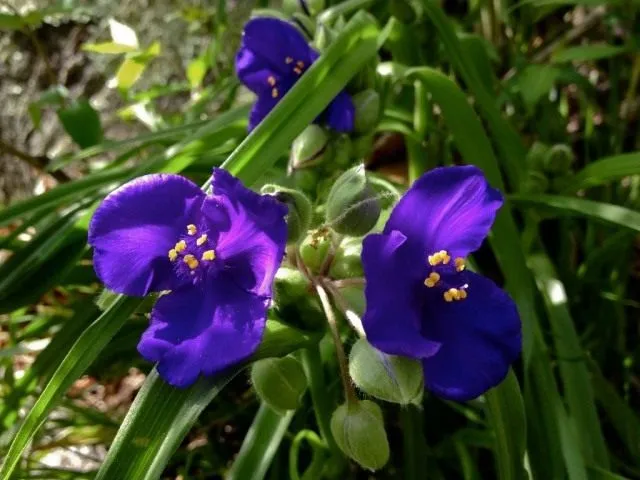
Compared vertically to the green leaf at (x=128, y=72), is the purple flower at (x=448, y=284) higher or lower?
higher

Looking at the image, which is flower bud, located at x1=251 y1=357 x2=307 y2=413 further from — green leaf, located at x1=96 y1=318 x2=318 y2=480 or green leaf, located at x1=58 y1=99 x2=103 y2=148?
green leaf, located at x1=58 y1=99 x2=103 y2=148

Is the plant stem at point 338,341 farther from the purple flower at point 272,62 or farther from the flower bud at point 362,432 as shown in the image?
the purple flower at point 272,62

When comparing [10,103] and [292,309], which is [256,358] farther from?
[10,103]

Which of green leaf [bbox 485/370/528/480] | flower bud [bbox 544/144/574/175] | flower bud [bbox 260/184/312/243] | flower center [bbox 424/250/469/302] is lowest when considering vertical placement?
green leaf [bbox 485/370/528/480]

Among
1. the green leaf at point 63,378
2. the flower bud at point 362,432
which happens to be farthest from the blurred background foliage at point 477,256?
the flower bud at point 362,432

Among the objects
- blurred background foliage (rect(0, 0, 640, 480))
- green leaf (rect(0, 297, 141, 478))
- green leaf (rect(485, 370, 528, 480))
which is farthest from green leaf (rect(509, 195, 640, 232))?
green leaf (rect(0, 297, 141, 478))
